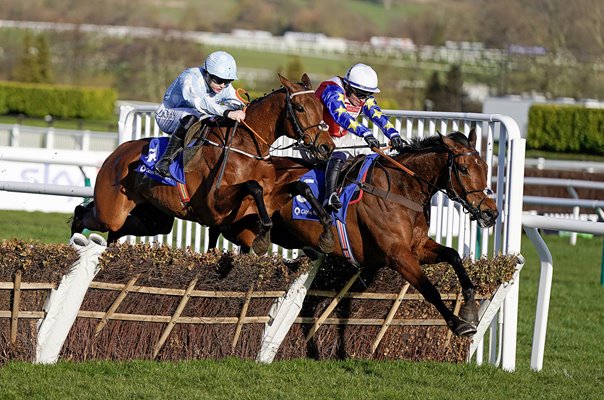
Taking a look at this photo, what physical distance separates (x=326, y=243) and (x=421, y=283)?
0.63 metres

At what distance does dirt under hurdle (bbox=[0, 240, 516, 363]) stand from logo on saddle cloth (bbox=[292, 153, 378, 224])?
35 cm

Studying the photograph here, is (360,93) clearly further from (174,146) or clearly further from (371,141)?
(174,146)

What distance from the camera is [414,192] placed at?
6773 millimetres

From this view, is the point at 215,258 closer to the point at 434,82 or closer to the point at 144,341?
the point at 144,341

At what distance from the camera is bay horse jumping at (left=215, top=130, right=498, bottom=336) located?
21.2 feet

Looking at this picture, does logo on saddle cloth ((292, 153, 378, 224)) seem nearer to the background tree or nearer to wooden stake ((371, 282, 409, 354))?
wooden stake ((371, 282, 409, 354))

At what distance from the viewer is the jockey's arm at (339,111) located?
6918 mm

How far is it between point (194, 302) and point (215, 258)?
0.27m

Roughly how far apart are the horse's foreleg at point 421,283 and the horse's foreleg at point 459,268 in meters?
0.12

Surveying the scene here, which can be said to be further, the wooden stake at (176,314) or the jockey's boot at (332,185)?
the jockey's boot at (332,185)

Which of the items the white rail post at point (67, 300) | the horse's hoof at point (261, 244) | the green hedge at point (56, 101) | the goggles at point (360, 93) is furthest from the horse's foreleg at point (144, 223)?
the green hedge at point (56, 101)

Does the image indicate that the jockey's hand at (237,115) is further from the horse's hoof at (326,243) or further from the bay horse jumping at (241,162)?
the horse's hoof at (326,243)

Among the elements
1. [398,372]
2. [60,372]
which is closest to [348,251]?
[398,372]

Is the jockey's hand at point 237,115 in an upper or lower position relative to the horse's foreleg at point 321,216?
upper
